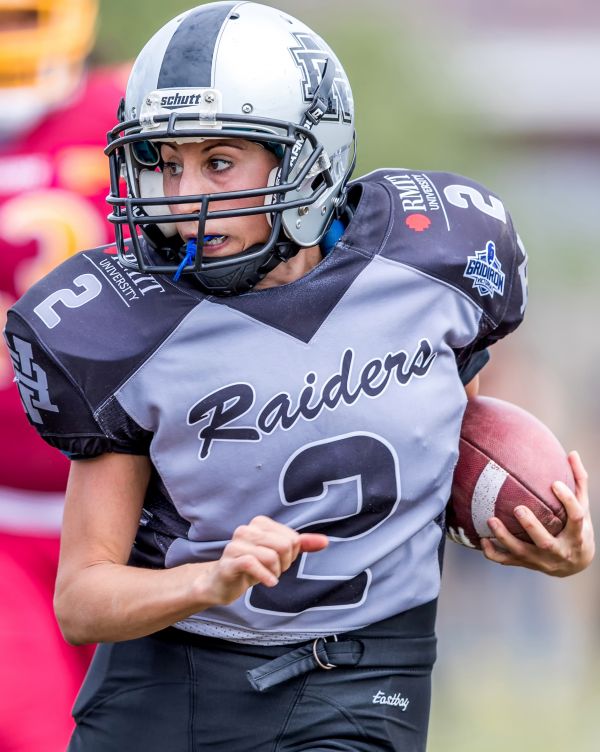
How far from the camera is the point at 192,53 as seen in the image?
2.74 m

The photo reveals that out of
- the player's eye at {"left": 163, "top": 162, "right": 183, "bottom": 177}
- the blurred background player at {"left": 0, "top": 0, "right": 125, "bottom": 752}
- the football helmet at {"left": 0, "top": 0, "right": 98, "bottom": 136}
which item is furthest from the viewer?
the football helmet at {"left": 0, "top": 0, "right": 98, "bottom": 136}

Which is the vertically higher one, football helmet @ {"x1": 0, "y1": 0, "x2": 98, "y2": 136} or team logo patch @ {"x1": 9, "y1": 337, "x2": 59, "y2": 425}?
football helmet @ {"x1": 0, "y1": 0, "x2": 98, "y2": 136}

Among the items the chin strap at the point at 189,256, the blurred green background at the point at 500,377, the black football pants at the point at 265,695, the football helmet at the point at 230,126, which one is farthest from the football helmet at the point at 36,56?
the black football pants at the point at 265,695

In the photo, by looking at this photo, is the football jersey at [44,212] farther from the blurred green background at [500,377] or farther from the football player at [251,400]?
the football player at [251,400]

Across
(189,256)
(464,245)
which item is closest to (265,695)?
(189,256)

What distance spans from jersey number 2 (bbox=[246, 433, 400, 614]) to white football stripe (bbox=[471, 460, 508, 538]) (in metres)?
0.27

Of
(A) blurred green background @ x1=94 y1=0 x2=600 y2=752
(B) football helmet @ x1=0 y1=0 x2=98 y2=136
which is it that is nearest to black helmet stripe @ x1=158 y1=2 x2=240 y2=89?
(B) football helmet @ x1=0 y1=0 x2=98 y2=136

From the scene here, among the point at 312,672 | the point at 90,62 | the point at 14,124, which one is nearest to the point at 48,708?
the point at 312,672

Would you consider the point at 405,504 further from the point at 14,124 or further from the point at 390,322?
the point at 14,124

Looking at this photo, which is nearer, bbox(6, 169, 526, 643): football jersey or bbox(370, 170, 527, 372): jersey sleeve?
bbox(6, 169, 526, 643): football jersey

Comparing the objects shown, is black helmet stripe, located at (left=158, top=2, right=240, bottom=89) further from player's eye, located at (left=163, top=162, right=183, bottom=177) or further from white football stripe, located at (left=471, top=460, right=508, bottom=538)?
white football stripe, located at (left=471, top=460, right=508, bottom=538)

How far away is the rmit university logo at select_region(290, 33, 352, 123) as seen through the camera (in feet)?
9.23

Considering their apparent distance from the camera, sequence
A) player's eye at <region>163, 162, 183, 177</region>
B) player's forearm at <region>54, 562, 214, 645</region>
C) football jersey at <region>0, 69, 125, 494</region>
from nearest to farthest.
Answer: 1. player's forearm at <region>54, 562, 214, 645</region>
2. player's eye at <region>163, 162, 183, 177</region>
3. football jersey at <region>0, 69, 125, 494</region>

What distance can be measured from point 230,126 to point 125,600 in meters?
0.84
